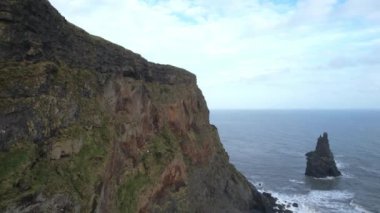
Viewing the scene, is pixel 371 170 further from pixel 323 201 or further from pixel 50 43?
pixel 50 43

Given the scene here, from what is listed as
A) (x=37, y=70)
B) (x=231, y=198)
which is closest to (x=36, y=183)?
(x=37, y=70)

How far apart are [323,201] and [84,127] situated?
188 ft

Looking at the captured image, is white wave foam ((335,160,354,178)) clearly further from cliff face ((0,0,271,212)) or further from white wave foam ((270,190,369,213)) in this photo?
cliff face ((0,0,271,212))

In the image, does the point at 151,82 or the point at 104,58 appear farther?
the point at 151,82

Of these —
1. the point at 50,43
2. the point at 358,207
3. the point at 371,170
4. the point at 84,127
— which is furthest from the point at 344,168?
the point at 50,43

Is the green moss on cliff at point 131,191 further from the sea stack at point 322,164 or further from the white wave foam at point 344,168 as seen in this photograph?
the white wave foam at point 344,168

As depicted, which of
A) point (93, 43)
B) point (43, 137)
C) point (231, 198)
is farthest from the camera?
point (231, 198)

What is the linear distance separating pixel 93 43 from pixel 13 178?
54.5 ft

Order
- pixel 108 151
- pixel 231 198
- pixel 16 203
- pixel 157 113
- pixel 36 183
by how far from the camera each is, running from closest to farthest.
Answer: pixel 16 203, pixel 36 183, pixel 108 151, pixel 157 113, pixel 231 198

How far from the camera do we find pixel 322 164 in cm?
10081

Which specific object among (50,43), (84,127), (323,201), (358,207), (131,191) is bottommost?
(323,201)

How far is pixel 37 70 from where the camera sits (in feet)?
101

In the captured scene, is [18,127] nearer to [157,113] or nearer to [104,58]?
[104,58]

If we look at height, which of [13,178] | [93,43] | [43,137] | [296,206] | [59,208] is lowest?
[296,206]
